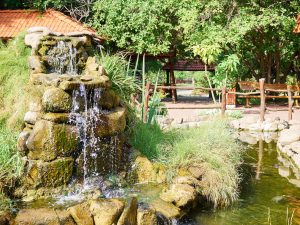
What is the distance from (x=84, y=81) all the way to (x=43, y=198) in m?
1.62

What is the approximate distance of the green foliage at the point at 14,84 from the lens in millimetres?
6500

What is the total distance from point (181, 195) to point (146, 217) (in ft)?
2.79

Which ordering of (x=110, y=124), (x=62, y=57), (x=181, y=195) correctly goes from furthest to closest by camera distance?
(x=62, y=57), (x=110, y=124), (x=181, y=195)

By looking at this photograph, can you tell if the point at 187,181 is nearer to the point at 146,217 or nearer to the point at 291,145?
the point at 146,217

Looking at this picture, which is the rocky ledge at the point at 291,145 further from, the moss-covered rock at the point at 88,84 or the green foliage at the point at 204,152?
the moss-covered rock at the point at 88,84

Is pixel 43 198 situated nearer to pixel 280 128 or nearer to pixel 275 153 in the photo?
pixel 275 153

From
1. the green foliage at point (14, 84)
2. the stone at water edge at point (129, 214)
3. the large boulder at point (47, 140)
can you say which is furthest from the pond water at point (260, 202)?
the green foliage at point (14, 84)

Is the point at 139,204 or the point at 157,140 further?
the point at 157,140

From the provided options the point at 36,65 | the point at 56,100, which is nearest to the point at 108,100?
the point at 56,100

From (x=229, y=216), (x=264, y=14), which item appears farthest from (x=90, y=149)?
(x=264, y=14)

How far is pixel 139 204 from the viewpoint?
5469 mm

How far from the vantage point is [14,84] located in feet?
23.1

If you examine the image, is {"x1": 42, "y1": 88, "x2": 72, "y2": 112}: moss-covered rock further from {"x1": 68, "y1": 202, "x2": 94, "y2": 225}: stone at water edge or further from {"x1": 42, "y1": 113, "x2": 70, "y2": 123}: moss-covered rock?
{"x1": 68, "y1": 202, "x2": 94, "y2": 225}: stone at water edge

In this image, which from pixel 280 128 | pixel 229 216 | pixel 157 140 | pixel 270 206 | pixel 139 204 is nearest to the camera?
pixel 139 204
